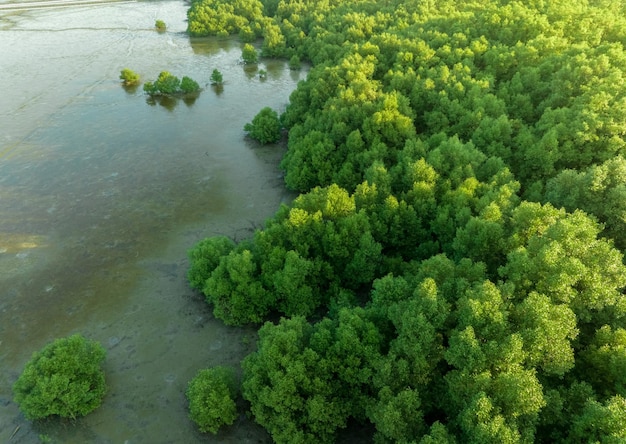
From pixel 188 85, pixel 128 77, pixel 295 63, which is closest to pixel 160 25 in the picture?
pixel 128 77

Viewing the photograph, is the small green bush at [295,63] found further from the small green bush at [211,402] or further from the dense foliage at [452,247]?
the small green bush at [211,402]

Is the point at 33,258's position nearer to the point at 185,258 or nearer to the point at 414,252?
the point at 185,258

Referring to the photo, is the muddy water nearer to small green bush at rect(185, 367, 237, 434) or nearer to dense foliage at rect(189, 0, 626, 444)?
small green bush at rect(185, 367, 237, 434)

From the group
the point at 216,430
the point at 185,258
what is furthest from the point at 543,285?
the point at 185,258

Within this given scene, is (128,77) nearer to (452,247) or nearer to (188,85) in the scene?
(188,85)

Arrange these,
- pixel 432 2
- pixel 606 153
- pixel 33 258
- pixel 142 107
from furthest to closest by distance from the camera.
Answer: pixel 432 2
pixel 142 107
pixel 33 258
pixel 606 153

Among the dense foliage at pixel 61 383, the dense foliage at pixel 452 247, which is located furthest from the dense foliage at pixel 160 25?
the dense foliage at pixel 61 383
